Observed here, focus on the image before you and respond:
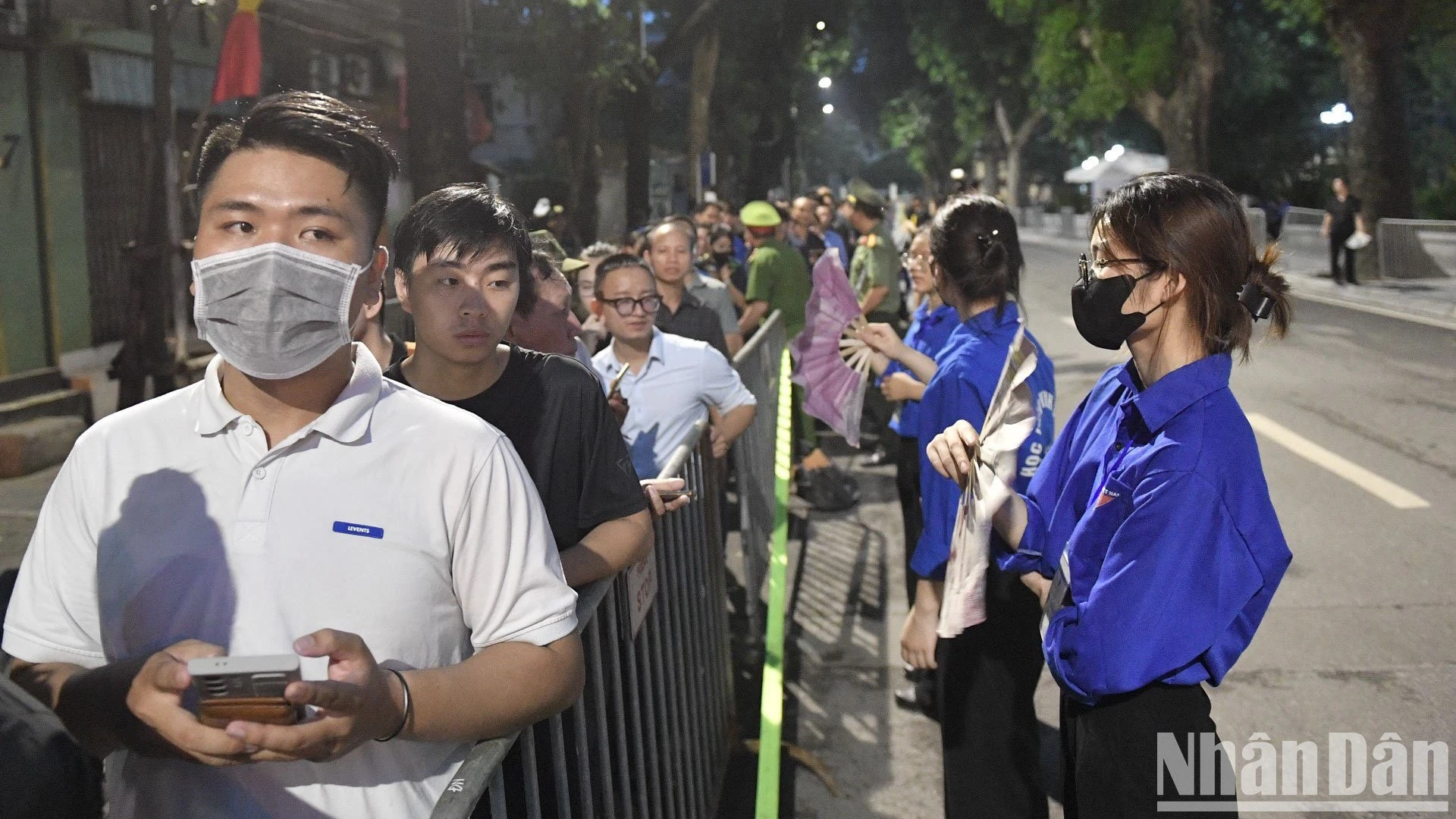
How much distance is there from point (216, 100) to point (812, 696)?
9038mm

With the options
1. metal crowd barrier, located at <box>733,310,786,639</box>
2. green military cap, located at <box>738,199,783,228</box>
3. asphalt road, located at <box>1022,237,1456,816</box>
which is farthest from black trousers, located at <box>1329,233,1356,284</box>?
metal crowd barrier, located at <box>733,310,786,639</box>

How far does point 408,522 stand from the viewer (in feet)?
6.42

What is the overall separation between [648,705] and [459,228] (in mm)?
1323

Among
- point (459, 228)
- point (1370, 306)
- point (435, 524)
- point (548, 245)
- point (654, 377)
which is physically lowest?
point (1370, 306)

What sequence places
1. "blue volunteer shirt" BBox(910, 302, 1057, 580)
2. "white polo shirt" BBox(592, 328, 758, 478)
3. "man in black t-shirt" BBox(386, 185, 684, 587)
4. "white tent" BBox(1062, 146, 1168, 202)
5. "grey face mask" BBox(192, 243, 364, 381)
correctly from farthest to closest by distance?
"white tent" BBox(1062, 146, 1168, 202) → "white polo shirt" BBox(592, 328, 758, 478) → "blue volunteer shirt" BBox(910, 302, 1057, 580) → "man in black t-shirt" BBox(386, 185, 684, 587) → "grey face mask" BBox(192, 243, 364, 381)

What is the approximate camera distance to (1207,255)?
2.73 meters

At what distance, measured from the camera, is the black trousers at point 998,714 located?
3.86 metres

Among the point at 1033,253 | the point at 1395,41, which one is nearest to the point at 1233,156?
the point at 1033,253

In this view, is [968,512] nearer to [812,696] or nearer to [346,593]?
Result: [346,593]

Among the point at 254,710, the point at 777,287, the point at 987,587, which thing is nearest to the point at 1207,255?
the point at 987,587

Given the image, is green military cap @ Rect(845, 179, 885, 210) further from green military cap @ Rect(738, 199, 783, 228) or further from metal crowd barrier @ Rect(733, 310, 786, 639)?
metal crowd barrier @ Rect(733, 310, 786, 639)

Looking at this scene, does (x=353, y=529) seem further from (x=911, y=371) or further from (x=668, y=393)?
(x=668, y=393)

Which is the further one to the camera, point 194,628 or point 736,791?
point 736,791

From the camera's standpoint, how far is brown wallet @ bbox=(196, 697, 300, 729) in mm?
1626
